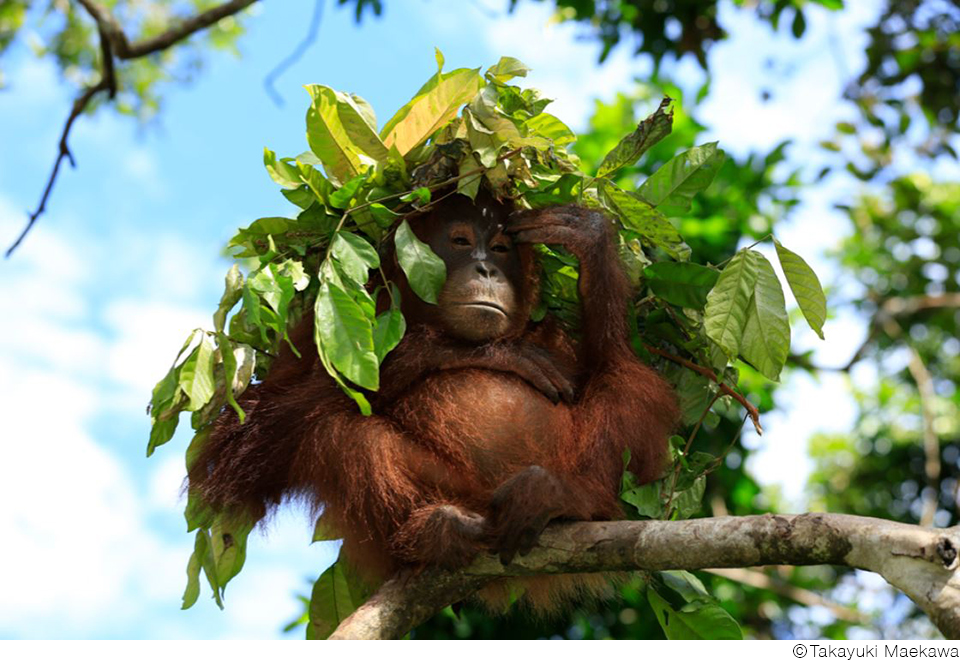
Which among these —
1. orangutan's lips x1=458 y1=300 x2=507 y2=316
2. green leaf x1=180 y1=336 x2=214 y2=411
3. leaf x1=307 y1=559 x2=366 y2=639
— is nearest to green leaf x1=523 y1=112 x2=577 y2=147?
orangutan's lips x1=458 y1=300 x2=507 y2=316

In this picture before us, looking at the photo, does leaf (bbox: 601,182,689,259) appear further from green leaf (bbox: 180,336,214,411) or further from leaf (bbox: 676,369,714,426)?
green leaf (bbox: 180,336,214,411)

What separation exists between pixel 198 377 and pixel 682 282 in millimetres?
1535

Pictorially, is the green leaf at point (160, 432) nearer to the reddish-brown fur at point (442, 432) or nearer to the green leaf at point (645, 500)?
the reddish-brown fur at point (442, 432)

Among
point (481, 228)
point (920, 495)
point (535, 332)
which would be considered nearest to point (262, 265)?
point (481, 228)

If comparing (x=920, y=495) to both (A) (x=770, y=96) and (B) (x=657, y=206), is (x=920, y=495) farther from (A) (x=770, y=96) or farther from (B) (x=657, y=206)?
(B) (x=657, y=206)

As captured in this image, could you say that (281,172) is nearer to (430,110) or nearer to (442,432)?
(430,110)

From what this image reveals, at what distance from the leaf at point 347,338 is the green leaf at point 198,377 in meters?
0.36

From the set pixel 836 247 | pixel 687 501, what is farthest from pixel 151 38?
pixel 836 247

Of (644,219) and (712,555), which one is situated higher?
(644,219)

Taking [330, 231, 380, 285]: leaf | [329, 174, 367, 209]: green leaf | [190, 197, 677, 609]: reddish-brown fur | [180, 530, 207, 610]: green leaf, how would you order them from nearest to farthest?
[330, 231, 380, 285]: leaf → [190, 197, 677, 609]: reddish-brown fur → [329, 174, 367, 209]: green leaf → [180, 530, 207, 610]: green leaf

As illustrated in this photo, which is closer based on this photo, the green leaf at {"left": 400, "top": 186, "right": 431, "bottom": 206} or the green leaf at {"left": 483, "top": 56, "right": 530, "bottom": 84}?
the green leaf at {"left": 400, "top": 186, "right": 431, "bottom": 206}

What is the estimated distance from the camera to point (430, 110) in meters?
3.26

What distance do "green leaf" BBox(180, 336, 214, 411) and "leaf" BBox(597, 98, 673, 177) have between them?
143cm

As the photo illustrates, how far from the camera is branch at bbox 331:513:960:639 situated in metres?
2.03
